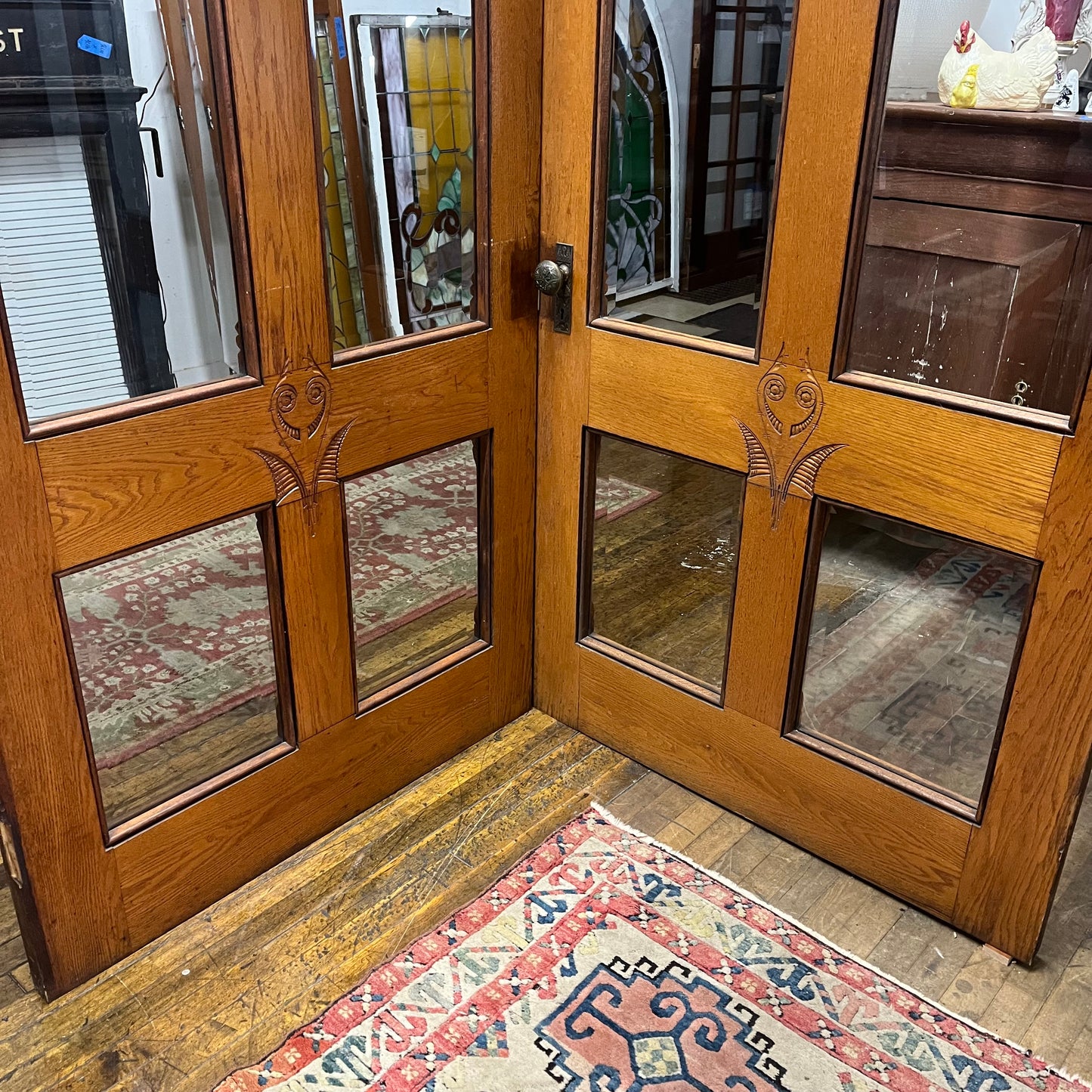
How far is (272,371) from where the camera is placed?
1.45 meters

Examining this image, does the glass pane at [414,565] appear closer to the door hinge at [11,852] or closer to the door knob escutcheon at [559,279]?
the door knob escutcheon at [559,279]

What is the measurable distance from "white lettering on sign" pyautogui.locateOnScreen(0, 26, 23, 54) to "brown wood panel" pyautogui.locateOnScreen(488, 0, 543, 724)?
657 millimetres

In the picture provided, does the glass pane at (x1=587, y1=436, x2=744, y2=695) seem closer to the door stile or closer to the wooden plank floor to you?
the door stile

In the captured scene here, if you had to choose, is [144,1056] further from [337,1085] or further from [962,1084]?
[962,1084]

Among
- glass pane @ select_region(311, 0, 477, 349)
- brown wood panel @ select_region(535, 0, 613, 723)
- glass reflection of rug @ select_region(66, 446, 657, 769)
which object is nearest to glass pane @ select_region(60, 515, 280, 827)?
glass reflection of rug @ select_region(66, 446, 657, 769)

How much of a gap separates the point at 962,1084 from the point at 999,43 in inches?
54.4

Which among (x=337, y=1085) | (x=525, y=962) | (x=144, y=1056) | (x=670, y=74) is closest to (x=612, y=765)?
(x=525, y=962)

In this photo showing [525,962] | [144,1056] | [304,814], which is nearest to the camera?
[144,1056]

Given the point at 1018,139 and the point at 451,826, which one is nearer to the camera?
the point at 1018,139

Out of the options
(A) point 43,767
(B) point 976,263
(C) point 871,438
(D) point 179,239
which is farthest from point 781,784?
(D) point 179,239

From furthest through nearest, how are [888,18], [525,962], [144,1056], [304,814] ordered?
1. [304,814]
2. [525,962]
3. [144,1056]
4. [888,18]

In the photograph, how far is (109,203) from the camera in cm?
129

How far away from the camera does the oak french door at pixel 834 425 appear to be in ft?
4.50

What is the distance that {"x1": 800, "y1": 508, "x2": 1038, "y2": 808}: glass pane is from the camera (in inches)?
63.5
